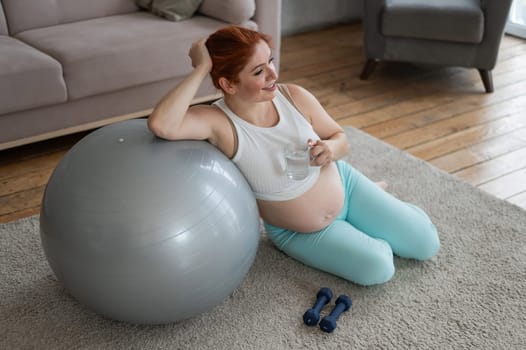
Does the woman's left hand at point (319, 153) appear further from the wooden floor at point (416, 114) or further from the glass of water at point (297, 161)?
the wooden floor at point (416, 114)

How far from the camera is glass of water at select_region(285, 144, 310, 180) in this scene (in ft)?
6.32

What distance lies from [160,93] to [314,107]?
4.16 ft

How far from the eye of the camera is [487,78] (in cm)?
355

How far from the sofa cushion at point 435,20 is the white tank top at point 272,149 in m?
1.72

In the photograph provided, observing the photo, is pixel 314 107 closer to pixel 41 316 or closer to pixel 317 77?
pixel 41 316

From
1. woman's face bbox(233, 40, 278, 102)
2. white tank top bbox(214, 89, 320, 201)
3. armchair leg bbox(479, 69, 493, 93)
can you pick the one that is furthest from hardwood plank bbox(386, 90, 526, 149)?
woman's face bbox(233, 40, 278, 102)

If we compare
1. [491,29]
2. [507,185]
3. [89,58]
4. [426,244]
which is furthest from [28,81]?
[491,29]

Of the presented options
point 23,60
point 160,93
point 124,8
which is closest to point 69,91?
point 23,60

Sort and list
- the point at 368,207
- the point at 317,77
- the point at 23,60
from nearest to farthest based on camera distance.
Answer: the point at 368,207, the point at 23,60, the point at 317,77

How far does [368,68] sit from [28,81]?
1887mm

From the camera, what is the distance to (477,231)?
7.79 ft

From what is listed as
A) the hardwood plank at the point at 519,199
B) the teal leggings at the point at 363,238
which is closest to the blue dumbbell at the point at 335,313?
the teal leggings at the point at 363,238

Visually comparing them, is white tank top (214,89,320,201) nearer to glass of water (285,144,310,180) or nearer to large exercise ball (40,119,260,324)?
glass of water (285,144,310,180)

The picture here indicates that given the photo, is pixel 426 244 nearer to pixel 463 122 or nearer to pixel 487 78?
pixel 463 122
